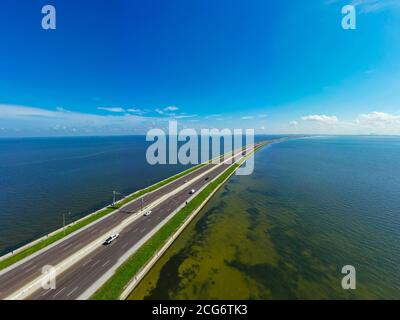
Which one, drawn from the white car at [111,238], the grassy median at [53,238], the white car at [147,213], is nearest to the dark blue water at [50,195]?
the grassy median at [53,238]

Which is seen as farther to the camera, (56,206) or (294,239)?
(56,206)

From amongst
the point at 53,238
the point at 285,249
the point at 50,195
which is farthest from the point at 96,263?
the point at 50,195

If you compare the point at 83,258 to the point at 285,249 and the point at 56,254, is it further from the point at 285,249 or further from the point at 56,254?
the point at 285,249

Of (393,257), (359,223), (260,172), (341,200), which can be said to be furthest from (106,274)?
(260,172)

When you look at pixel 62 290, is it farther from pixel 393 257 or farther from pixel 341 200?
pixel 341 200

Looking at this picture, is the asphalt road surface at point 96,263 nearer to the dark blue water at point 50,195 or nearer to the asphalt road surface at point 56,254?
the asphalt road surface at point 56,254
